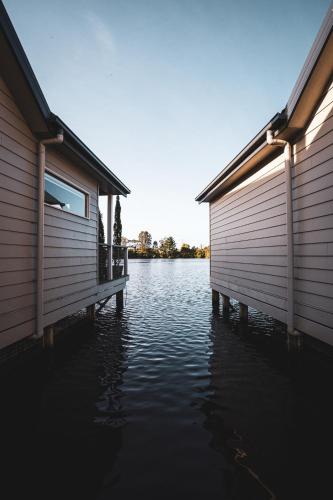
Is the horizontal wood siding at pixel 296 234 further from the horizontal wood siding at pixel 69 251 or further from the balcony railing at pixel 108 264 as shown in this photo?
the horizontal wood siding at pixel 69 251

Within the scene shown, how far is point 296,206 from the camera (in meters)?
5.12

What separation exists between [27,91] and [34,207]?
77.3 inches

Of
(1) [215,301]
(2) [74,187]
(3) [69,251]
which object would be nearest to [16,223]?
(3) [69,251]

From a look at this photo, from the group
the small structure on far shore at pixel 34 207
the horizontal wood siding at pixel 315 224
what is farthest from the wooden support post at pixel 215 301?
the horizontal wood siding at pixel 315 224

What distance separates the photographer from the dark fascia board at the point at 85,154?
5.37m

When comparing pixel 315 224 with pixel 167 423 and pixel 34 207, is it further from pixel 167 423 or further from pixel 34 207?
pixel 34 207

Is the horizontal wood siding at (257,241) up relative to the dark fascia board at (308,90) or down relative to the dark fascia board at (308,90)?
down

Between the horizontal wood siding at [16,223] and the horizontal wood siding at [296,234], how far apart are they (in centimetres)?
500

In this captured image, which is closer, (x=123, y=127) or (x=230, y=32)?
(x=230, y=32)

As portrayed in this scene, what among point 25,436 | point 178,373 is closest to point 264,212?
point 178,373

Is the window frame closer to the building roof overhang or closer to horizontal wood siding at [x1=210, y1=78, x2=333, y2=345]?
the building roof overhang

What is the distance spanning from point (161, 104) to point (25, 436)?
44.6 feet

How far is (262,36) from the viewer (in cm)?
910

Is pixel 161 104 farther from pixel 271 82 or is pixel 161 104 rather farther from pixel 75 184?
pixel 75 184
